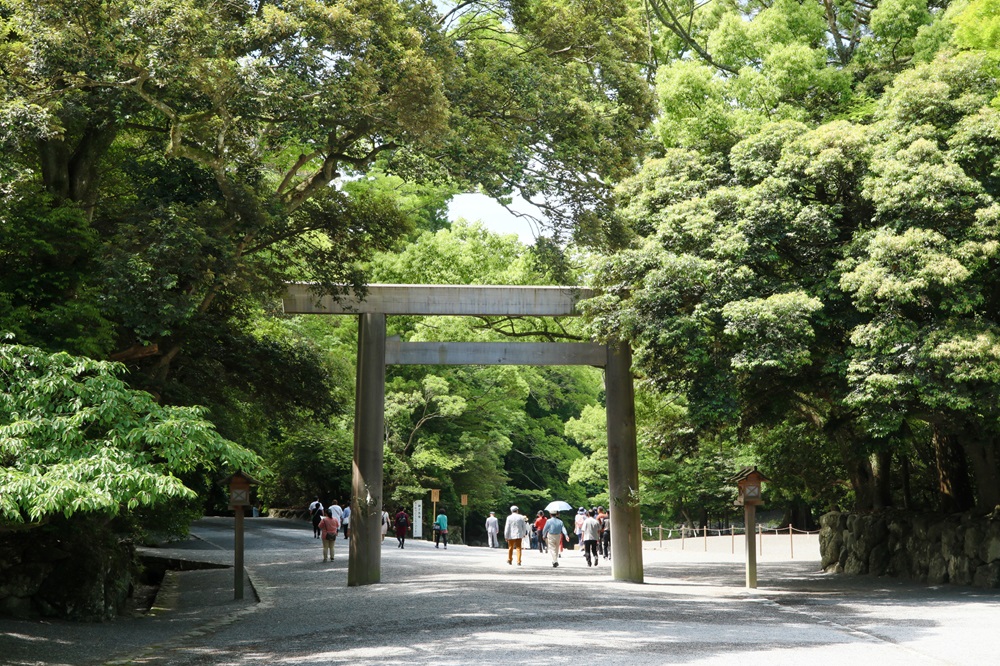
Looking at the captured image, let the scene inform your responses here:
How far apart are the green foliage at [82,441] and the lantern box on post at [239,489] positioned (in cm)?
708

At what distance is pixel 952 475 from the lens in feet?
59.9

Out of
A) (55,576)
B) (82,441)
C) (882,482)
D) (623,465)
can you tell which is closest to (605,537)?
(882,482)

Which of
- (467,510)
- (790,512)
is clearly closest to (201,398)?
(467,510)

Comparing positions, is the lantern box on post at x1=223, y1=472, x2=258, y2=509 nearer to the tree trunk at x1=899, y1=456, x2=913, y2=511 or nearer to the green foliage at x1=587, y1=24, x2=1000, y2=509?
the green foliage at x1=587, y1=24, x2=1000, y2=509

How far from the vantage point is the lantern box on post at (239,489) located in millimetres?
15867

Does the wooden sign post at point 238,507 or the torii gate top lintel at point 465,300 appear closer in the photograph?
the wooden sign post at point 238,507

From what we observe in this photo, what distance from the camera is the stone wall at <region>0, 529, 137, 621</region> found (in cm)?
1249

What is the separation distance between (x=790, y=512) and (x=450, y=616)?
2776cm

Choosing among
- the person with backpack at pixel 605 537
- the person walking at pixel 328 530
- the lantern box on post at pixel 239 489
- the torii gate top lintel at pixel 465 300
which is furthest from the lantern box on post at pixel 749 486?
the person with backpack at pixel 605 537

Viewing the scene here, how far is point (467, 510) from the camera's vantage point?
126ft

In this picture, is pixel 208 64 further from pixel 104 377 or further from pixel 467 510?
pixel 467 510

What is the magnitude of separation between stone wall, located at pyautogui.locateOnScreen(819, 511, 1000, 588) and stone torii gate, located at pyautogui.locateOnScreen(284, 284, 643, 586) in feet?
17.0

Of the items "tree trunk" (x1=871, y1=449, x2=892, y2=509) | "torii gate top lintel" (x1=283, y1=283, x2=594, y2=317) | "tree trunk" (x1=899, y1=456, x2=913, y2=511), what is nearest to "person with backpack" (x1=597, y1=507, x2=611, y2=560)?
"tree trunk" (x1=871, y1=449, x2=892, y2=509)

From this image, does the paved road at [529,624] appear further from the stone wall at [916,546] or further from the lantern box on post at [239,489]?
the lantern box on post at [239,489]
